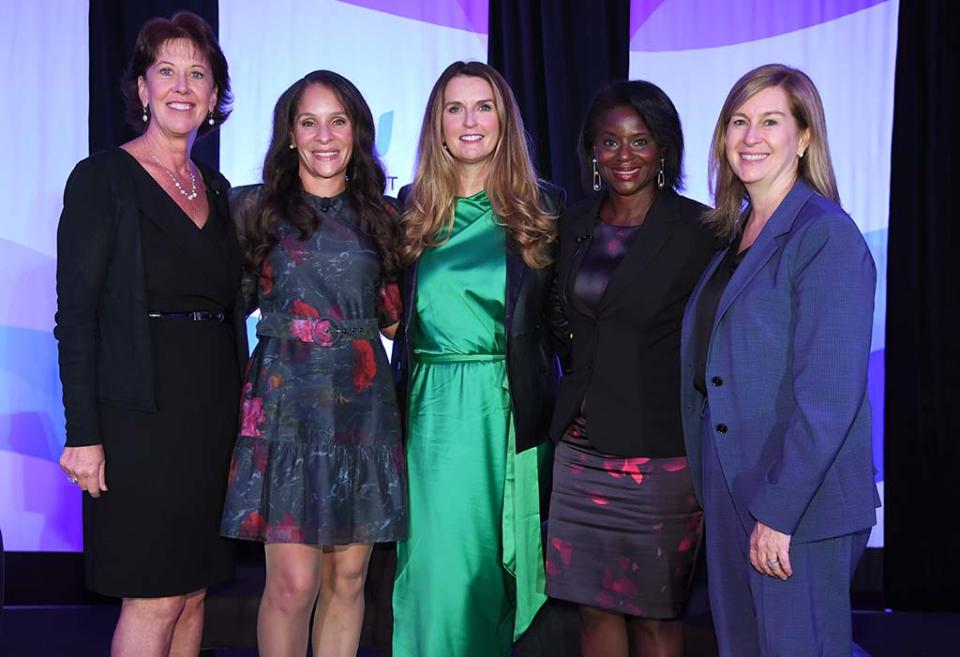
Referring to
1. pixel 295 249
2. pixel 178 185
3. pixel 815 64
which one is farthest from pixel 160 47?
pixel 815 64

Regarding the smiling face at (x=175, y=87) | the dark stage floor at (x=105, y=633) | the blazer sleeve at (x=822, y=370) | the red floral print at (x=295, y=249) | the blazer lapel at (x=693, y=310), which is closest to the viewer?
the blazer sleeve at (x=822, y=370)

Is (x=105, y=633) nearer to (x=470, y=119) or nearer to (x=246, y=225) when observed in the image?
(x=246, y=225)

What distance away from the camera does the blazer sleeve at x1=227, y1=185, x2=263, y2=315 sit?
276 cm

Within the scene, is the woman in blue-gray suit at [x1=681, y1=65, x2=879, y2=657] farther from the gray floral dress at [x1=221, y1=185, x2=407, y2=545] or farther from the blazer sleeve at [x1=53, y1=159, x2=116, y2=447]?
the blazer sleeve at [x1=53, y1=159, x2=116, y2=447]

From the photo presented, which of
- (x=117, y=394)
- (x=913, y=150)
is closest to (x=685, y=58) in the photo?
(x=913, y=150)

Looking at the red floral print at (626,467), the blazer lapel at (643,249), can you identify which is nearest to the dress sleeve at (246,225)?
the blazer lapel at (643,249)

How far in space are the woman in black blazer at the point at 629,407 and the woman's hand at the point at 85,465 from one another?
1.18 meters

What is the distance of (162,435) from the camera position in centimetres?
248

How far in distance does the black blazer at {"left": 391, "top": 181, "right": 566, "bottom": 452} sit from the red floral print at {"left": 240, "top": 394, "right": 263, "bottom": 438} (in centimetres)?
43

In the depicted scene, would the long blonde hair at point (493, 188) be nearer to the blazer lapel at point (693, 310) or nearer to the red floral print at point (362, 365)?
the red floral print at point (362, 365)

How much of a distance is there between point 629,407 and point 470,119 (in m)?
0.96

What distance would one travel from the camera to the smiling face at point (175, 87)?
257 cm

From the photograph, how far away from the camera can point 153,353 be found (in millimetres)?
2467

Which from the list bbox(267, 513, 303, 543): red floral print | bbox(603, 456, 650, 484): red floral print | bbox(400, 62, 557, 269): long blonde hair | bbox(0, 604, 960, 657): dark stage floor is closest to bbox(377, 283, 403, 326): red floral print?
bbox(400, 62, 557, 269): long blonde hair
